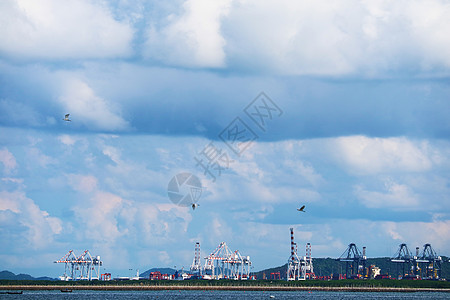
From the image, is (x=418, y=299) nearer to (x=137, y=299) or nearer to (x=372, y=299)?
(x=372, y=299)

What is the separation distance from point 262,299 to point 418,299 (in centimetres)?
4067

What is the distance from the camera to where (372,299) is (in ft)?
577

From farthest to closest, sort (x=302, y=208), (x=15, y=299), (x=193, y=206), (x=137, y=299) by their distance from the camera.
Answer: (x=137, y=299)
(x=15, y=299)
(x=302, y=208)
(x=193, y=206)

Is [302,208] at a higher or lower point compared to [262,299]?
higher

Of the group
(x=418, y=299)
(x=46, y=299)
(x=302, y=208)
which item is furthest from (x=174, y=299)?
(x=302, y=208)

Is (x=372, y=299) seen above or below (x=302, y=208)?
below

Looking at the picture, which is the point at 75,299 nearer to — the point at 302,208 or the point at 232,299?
the point at 232,299

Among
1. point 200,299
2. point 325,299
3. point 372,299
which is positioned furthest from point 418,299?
point 200,299

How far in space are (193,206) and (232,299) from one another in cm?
8313

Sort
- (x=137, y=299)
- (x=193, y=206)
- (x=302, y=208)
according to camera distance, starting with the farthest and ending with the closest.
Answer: (x=137, y=299), (x=302, y=208), (x=193, y=206)

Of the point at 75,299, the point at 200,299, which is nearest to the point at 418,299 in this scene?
the point at 200,299

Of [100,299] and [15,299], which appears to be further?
[100,299]

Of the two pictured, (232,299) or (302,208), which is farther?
(232,299)

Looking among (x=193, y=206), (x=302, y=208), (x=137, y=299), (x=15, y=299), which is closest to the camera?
(x=193, y=206)
